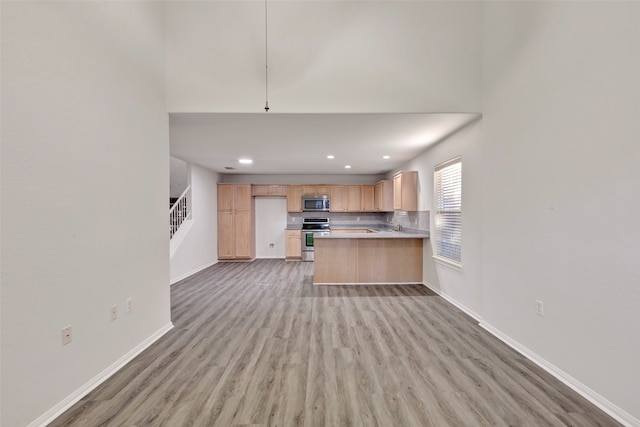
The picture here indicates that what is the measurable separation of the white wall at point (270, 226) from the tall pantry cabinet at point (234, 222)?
708 millimetres

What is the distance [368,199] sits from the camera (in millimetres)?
7230

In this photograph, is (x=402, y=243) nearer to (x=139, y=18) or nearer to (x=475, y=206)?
(x=475, y=206)

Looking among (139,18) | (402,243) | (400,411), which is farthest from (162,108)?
(402,243)

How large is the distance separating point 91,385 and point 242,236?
16.4ft

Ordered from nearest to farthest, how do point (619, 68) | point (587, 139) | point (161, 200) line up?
point (619, 68) < point (587, 139) < point (161, 200)

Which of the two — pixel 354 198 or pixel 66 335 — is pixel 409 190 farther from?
pixel 66 335

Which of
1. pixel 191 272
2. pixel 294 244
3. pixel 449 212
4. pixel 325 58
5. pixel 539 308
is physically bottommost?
pixel 191 272

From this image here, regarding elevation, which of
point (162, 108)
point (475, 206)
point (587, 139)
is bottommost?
point (475, 206)

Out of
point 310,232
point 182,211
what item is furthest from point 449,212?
point 182,211

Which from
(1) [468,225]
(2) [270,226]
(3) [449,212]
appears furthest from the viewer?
(2) [270,226]

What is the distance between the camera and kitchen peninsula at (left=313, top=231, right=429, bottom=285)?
4617 mm

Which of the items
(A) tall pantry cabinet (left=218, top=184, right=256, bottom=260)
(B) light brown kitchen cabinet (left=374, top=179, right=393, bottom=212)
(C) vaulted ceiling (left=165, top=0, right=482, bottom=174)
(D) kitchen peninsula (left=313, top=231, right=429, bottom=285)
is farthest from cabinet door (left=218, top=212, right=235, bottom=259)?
(C) vaulted ceiling (left=165, top=0, right=482, bottom=174)

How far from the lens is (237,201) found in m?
6.82

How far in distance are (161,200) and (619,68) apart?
3.93m
